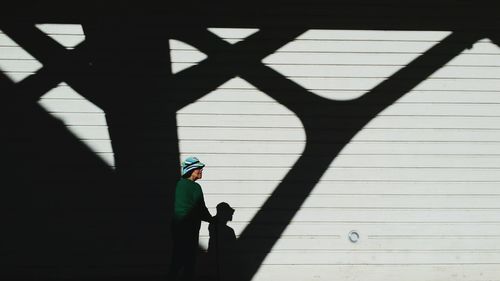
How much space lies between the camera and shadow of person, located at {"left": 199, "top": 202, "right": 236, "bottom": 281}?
5.49m

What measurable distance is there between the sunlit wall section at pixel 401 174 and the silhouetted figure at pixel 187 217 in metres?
1.06

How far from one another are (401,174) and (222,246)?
6.94 feet

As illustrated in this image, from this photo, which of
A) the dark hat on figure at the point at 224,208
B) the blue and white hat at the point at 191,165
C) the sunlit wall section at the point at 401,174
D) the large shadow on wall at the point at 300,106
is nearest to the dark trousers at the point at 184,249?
the blue and white hat at the point at 191,165

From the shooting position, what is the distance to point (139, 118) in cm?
545

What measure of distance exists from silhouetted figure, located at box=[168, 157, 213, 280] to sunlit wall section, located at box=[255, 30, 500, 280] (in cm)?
106

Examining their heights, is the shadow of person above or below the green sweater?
below

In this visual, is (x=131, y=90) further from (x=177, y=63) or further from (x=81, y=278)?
(x=81, y=278)

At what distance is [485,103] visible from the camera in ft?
18.1

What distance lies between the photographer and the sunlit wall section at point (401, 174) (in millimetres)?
5480

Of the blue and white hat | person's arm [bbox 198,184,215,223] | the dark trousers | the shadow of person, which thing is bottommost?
the shadow of person

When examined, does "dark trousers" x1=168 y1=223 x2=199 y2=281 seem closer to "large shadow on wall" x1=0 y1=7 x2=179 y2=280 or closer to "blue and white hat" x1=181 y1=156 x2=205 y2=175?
"blue and white hat" x1=181 y1=156 x2=205 y2=175

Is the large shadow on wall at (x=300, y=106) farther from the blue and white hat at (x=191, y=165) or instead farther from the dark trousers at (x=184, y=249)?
the blue and white hat at (x=191, y=165)

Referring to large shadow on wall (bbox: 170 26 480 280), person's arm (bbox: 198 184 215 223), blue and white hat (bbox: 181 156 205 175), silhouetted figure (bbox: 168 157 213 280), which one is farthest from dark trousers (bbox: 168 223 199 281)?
large shadow on wall (bbox: 170 26 480 280)

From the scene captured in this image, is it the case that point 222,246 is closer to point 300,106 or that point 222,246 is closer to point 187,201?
point 187,201
